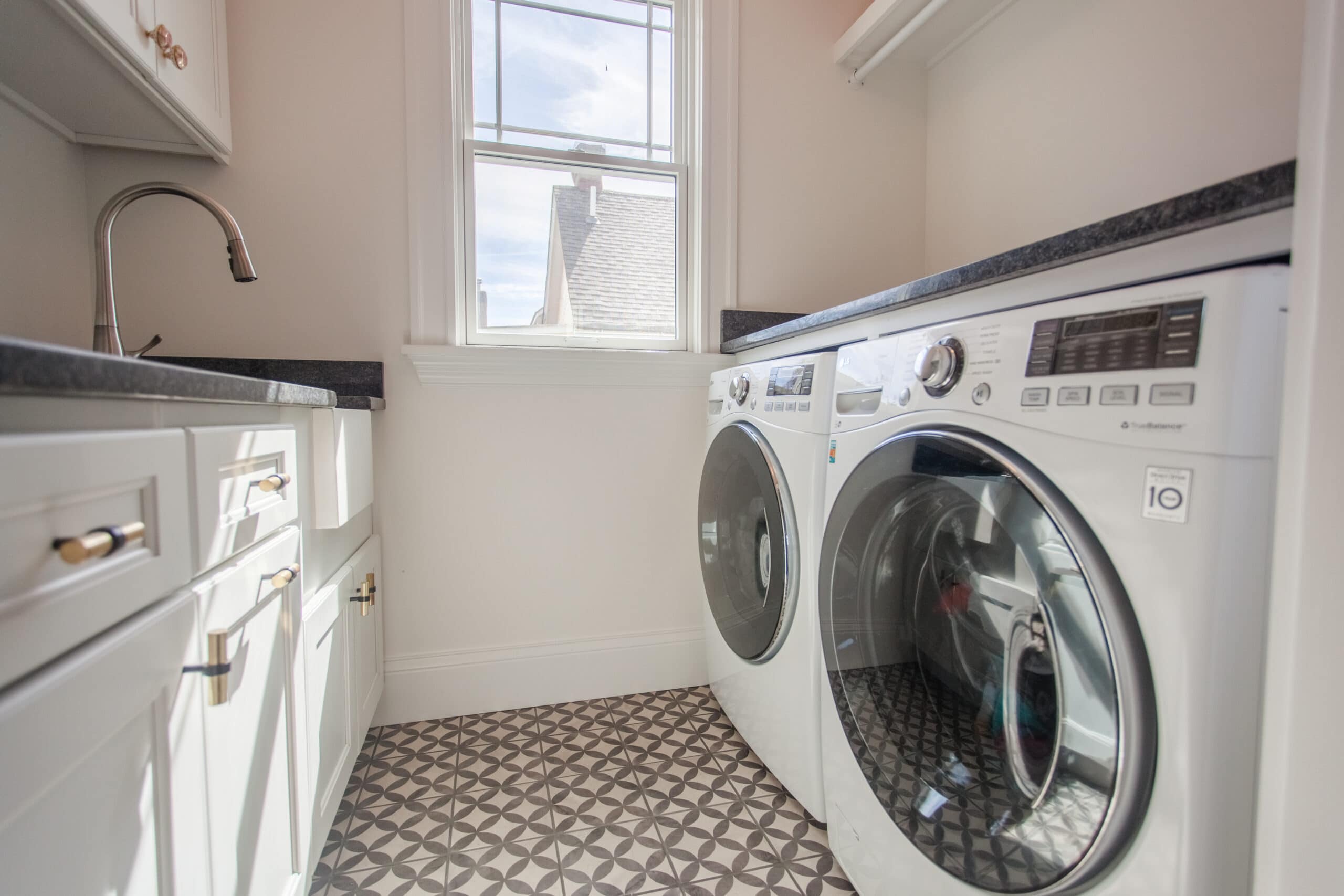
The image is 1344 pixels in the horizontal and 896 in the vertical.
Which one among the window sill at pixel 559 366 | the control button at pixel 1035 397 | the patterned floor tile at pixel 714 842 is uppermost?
the window sill at pixel 559 366

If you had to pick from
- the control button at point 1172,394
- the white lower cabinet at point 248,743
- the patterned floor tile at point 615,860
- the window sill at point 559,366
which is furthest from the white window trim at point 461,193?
the control button at point 1172,394

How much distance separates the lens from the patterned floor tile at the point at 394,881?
45.1 inches

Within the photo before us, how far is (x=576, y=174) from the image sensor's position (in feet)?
6.30

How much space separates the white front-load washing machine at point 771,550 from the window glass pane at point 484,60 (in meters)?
1.08

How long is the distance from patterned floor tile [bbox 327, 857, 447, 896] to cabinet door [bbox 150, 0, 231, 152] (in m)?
1.62

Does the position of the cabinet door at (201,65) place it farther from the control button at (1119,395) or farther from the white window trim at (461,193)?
the control button at (1119,395)

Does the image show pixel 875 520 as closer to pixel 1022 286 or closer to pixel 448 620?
pixel 1022 286

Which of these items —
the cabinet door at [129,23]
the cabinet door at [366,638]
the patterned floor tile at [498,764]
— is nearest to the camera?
the cabinet door at [129,23]

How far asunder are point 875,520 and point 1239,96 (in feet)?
4.10

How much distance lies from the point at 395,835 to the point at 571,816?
37cm

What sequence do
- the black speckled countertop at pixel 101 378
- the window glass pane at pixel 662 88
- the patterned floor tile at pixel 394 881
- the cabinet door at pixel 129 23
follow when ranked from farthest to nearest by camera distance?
the window glass pane at pixel 662 88, the patterned floor tile at pixel 394 881, the cabinet door at pixel 129 23, the black speckled countertop at pixel 101 378

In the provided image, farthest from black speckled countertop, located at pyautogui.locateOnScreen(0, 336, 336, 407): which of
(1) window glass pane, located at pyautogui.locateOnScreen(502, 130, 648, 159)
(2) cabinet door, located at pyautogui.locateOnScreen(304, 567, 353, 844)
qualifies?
(1) window glass pane, located at pyautogui.locateOnScreen(502, 130, 648, 159)

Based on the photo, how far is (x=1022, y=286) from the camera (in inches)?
34.8

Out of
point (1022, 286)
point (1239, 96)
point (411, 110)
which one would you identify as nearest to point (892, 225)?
point (1239, 96)
